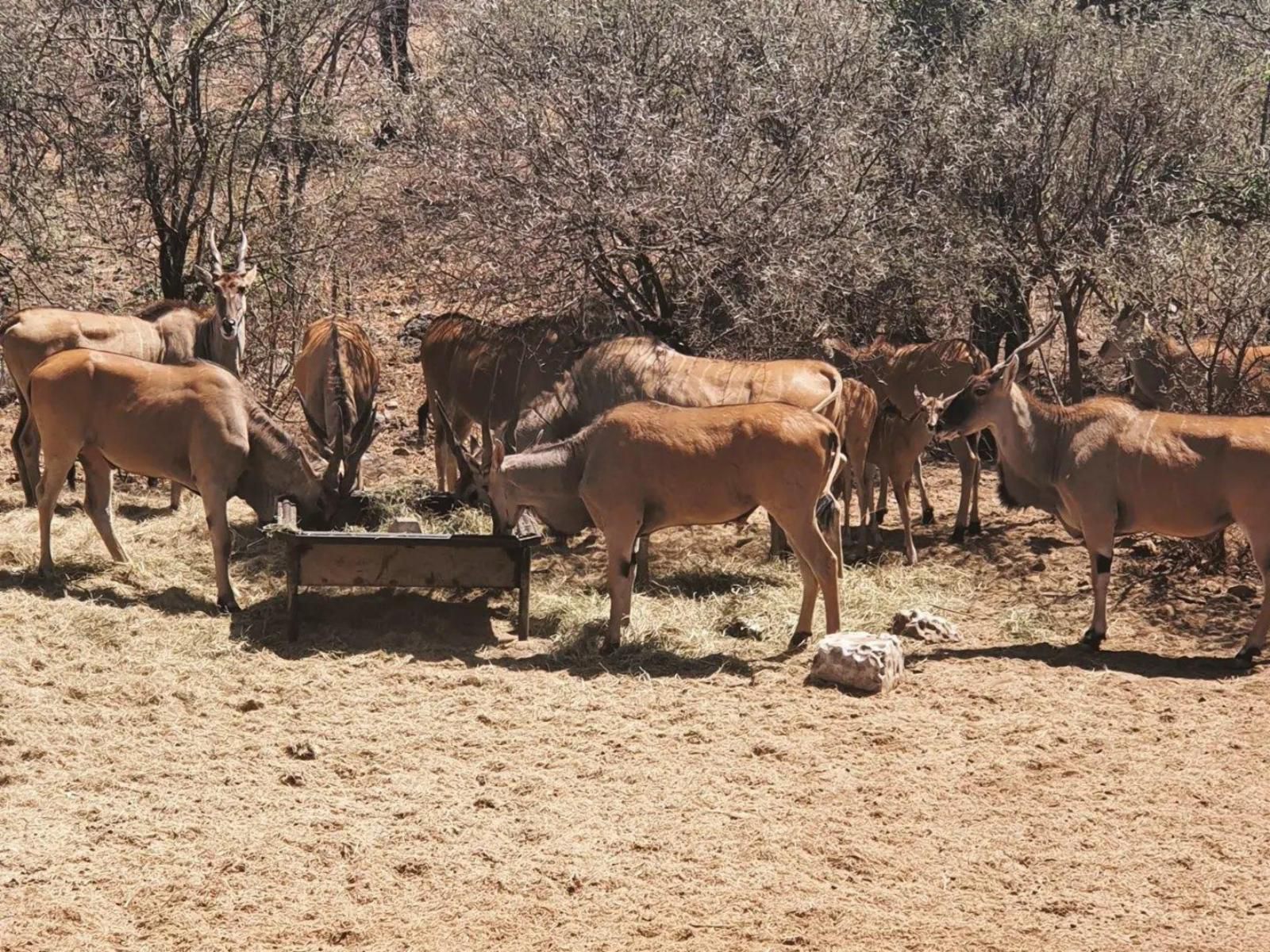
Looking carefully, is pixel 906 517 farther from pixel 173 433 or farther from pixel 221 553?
pixel 173 433

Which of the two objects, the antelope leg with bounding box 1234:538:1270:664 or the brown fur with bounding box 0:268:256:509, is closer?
the antelope leg with bounding box 1234:538:1270:664

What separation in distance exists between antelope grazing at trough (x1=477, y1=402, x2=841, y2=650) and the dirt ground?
48 centimetres

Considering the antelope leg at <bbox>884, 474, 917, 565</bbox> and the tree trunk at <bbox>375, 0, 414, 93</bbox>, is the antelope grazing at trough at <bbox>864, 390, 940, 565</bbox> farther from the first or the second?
the tree trunk at <bbox>375, 0, 414, 93</bbox>

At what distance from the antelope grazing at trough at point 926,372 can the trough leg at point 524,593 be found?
11.5 feet

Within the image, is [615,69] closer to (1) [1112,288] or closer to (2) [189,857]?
(1) [1112,288]

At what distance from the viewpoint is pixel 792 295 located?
10.8 meters

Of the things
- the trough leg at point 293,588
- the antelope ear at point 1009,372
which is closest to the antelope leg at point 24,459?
the trough leg at point 293,588

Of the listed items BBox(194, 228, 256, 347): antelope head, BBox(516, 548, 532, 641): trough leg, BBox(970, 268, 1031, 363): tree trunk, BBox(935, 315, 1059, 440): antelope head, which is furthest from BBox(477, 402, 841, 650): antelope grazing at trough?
BBox(970, 268, 1031, 363): tree trunk

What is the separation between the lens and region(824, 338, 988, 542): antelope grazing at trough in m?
11.3

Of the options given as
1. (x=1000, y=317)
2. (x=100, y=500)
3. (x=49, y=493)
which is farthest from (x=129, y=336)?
(x=1000, y=317)

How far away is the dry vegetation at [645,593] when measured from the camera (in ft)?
18.7

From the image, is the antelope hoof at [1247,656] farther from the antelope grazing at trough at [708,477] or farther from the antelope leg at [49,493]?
the antelope leg at [49,493]

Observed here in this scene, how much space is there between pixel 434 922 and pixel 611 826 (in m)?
0.99

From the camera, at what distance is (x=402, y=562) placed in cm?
850
